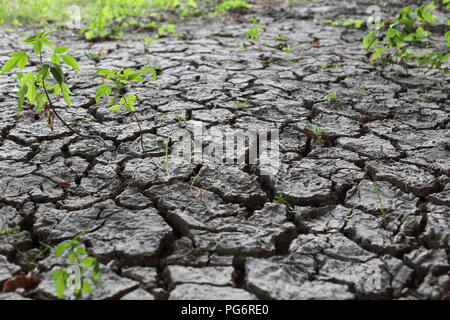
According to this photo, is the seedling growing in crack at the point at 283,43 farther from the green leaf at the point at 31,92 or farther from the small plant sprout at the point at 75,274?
the small plant sprout at the point at 75,274

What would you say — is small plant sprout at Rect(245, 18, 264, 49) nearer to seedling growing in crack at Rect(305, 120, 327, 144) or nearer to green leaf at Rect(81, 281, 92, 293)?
seedling growing in crack at Rect(305, 120, 327, 144)

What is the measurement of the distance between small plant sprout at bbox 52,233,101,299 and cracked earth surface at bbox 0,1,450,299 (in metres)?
0.05

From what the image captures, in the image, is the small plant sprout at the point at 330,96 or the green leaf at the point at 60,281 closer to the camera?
the green leaf at the point at 60,281

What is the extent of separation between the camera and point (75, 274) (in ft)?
5.39

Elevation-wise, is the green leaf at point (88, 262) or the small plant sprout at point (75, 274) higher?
the green leaf at point (88, 262)

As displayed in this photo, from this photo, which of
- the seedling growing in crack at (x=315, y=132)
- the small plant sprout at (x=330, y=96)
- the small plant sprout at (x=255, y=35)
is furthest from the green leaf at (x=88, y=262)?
the small plant sprout at (x=255, y=35)

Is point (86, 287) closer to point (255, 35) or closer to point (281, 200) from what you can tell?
point (281, 200)

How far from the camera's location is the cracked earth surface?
1.72 meters

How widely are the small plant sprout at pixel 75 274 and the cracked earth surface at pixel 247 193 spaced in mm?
54

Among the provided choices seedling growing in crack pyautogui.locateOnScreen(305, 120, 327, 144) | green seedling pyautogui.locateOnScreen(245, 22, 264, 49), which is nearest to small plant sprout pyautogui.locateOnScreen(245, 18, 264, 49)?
green seedling pyautogui.locateOnScreen(245, 22, 264, 49)

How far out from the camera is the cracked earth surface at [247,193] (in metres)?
1.72
